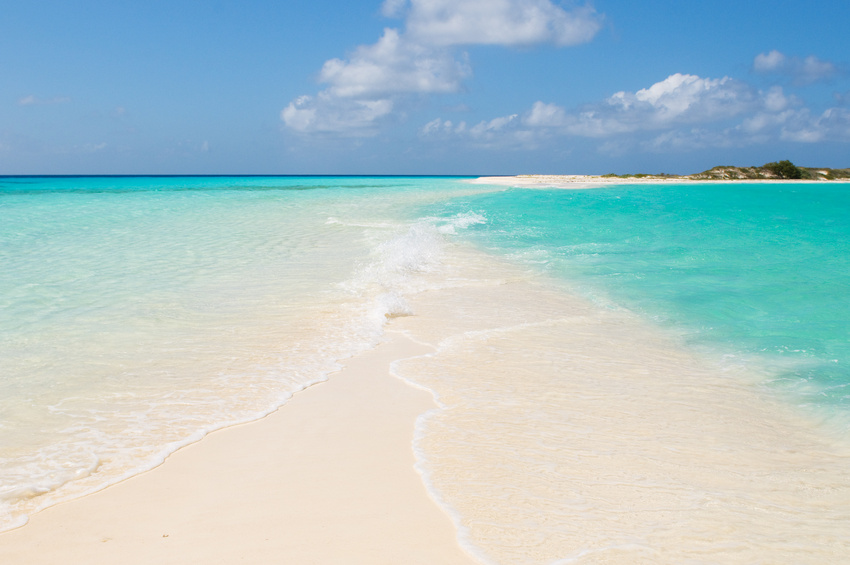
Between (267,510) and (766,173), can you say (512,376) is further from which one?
(766,173)

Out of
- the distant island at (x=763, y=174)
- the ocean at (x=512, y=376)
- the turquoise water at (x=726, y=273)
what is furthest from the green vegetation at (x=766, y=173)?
the ocean at (x=512, y=376)

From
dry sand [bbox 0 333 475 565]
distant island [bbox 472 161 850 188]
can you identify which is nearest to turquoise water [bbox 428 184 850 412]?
dry sand [bbox 0 333 475 565]

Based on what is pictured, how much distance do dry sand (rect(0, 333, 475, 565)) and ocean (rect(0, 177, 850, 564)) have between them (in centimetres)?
17

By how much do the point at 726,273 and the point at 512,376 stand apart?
7.94 metres

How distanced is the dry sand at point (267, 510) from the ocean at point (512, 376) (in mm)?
172

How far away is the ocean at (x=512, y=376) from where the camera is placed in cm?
322

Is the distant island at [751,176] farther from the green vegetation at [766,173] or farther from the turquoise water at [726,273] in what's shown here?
the turquoise water at [726,273]

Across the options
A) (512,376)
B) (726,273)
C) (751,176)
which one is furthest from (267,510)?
(751,176)

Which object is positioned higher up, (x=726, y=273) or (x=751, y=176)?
(x=751, y=176)

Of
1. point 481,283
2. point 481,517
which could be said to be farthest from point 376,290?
point 481,517

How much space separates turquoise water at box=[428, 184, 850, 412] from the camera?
21.5 ft

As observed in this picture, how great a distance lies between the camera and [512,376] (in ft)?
17.8

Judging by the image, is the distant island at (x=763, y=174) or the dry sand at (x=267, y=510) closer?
the dry sand at (x=267, y=510)

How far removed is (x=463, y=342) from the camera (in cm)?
655
